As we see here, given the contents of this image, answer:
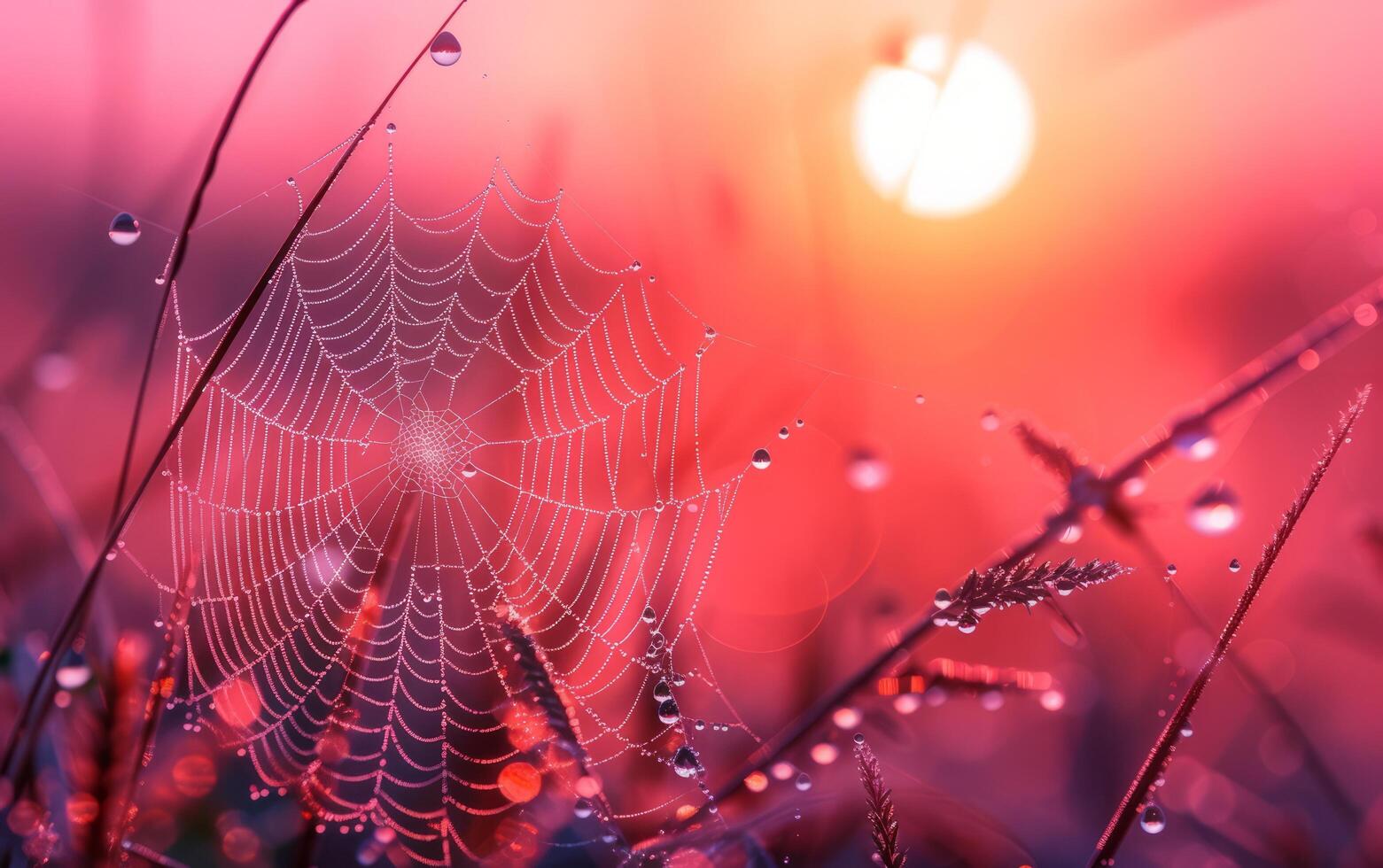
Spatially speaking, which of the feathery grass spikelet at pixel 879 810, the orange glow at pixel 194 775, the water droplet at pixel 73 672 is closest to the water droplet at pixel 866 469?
the feathery grass spikelet at pixel 879 810

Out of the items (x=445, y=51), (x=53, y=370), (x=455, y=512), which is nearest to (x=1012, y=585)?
(x=445, y=51)

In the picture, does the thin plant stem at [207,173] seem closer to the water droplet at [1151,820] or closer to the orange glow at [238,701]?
the water droplet at [1151,820]

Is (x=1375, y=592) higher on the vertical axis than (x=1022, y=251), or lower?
lower

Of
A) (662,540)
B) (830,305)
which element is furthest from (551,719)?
(830,305)

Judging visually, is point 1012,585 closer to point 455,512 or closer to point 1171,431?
point 1171,431

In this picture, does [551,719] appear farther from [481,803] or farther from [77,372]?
[77,372]

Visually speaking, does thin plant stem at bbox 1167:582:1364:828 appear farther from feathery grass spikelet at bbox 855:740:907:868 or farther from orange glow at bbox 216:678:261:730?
orange glow at bbox 216:678:261:730

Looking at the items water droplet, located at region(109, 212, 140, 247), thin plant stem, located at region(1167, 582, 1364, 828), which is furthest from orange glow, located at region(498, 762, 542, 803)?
water droplet, located at region(109, 212, 140, 247)
